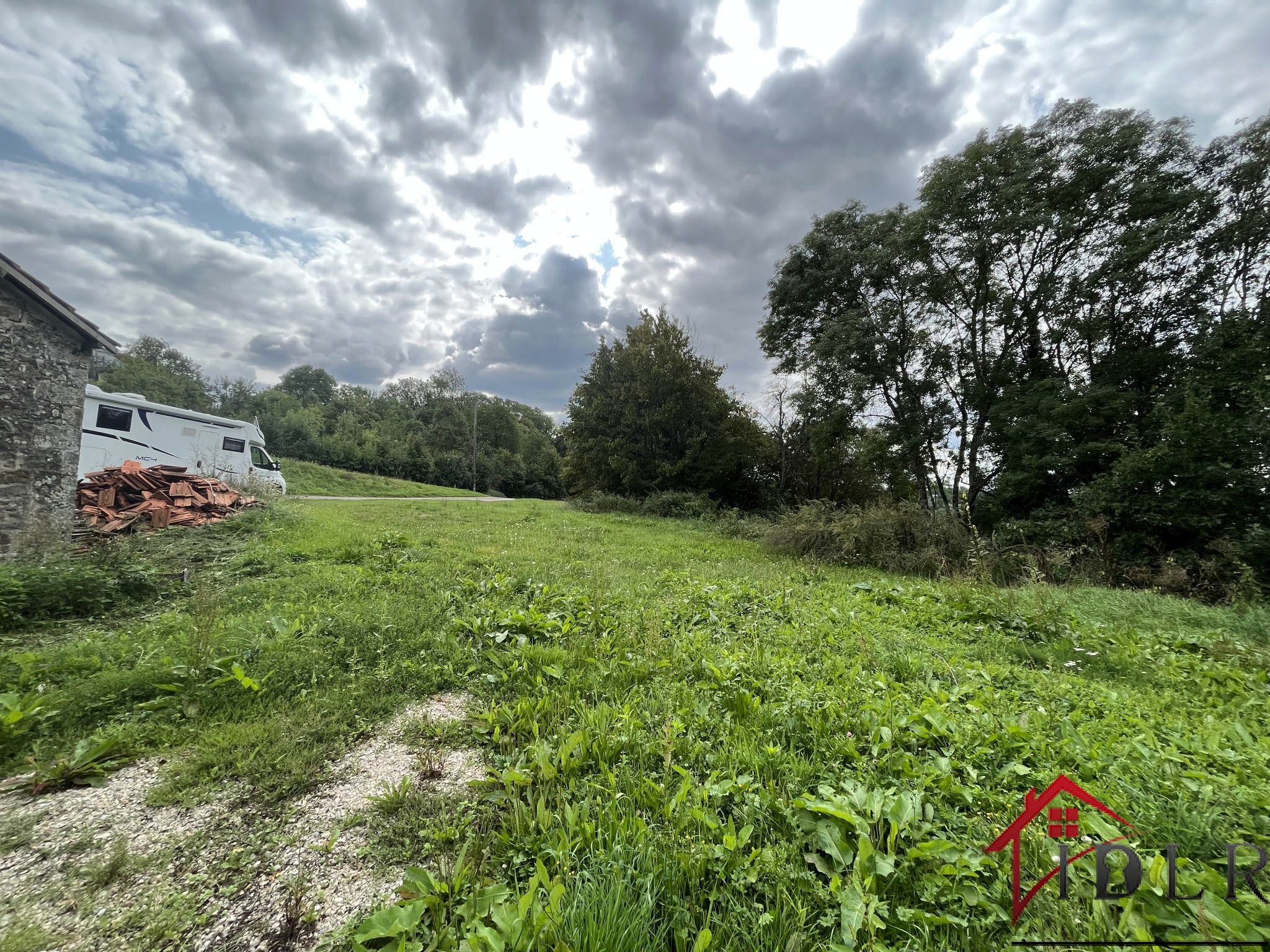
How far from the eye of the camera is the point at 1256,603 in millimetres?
6316

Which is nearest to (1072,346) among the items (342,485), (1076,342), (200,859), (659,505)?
(1076,342)

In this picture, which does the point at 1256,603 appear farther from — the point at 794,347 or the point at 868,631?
the point at 794,347

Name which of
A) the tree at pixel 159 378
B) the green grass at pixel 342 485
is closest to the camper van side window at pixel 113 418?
the green grass at pixel 342 485

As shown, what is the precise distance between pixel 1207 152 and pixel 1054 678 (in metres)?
14.3

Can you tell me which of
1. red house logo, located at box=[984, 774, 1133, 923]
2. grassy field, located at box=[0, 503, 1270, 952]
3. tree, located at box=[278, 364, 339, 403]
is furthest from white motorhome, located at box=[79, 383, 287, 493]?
tree, located at box=[278, 364, 339, 403]

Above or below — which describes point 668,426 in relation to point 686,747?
above

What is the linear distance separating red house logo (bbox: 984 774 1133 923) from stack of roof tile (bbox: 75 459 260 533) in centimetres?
1276

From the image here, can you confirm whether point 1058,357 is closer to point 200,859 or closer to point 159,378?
point 200,859

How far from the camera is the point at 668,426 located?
882 inches

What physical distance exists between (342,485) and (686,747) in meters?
31.9

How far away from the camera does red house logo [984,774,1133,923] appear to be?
1576 millimetres

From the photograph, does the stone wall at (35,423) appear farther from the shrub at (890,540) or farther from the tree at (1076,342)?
the tree at (1076,342)

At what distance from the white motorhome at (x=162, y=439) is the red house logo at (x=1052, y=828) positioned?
1751 centimetres

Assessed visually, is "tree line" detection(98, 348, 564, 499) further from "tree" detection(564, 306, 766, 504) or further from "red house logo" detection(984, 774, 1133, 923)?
"red house logo" detection(984, 774, 1133, 923)
